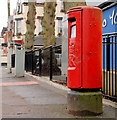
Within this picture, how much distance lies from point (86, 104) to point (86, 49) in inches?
41.3

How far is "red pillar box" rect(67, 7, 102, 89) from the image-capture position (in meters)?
5.44

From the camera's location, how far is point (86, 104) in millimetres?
5391

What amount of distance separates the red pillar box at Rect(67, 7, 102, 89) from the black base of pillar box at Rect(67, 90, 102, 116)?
153 mm

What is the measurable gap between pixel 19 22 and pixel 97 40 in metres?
38.2

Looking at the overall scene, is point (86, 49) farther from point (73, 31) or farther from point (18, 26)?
point (18, 26)

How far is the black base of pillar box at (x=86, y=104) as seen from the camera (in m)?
5.40

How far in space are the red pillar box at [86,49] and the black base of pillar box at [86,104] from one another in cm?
15

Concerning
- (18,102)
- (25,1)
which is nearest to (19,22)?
(25,1)

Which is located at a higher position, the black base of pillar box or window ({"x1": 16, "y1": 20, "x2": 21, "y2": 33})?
window ({"x1": 16, "y1": 20, "x2": 21, "y2": 33})

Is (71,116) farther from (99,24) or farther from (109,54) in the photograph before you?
(109,54)

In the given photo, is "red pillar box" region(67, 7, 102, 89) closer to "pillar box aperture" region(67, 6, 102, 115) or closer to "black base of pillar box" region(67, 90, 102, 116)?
"pillar box aperture" region(67, 6, 102, 115)

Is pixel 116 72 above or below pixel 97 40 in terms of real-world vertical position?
below

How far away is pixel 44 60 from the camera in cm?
1631

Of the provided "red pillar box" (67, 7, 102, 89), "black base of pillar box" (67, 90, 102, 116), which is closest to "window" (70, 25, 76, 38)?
"red pillar box" (67, 7, 102, 89)
